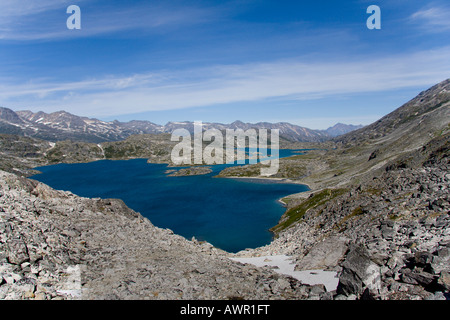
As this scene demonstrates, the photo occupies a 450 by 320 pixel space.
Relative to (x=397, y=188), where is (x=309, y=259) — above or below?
below

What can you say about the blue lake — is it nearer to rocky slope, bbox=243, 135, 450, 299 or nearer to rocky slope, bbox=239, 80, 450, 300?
rocky slope, bbox=239, 80, 450, 300

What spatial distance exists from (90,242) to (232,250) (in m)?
59.8

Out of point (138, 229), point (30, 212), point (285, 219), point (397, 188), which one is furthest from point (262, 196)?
point (30, 212)

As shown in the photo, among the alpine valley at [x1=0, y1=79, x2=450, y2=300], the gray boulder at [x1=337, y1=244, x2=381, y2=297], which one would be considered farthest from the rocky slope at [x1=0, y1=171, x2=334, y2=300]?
the gray boulder at [x1=337, y1=244, x2=381, y2=297]

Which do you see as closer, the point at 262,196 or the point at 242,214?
the point at 242,214

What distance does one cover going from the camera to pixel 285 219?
10544 centimetres

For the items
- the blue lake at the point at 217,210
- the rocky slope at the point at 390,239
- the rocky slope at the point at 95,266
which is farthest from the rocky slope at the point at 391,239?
the blue lake at the point at 217,210

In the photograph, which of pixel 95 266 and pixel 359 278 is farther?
pixel 95 266

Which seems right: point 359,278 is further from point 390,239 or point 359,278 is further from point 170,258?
point 170,258

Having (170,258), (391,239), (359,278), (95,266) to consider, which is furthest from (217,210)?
(359,278)

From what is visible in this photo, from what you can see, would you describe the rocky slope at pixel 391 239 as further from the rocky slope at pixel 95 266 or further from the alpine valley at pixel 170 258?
the rocky slope at pixel 95 266

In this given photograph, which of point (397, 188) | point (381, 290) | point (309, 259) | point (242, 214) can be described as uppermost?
point (397, 188)
